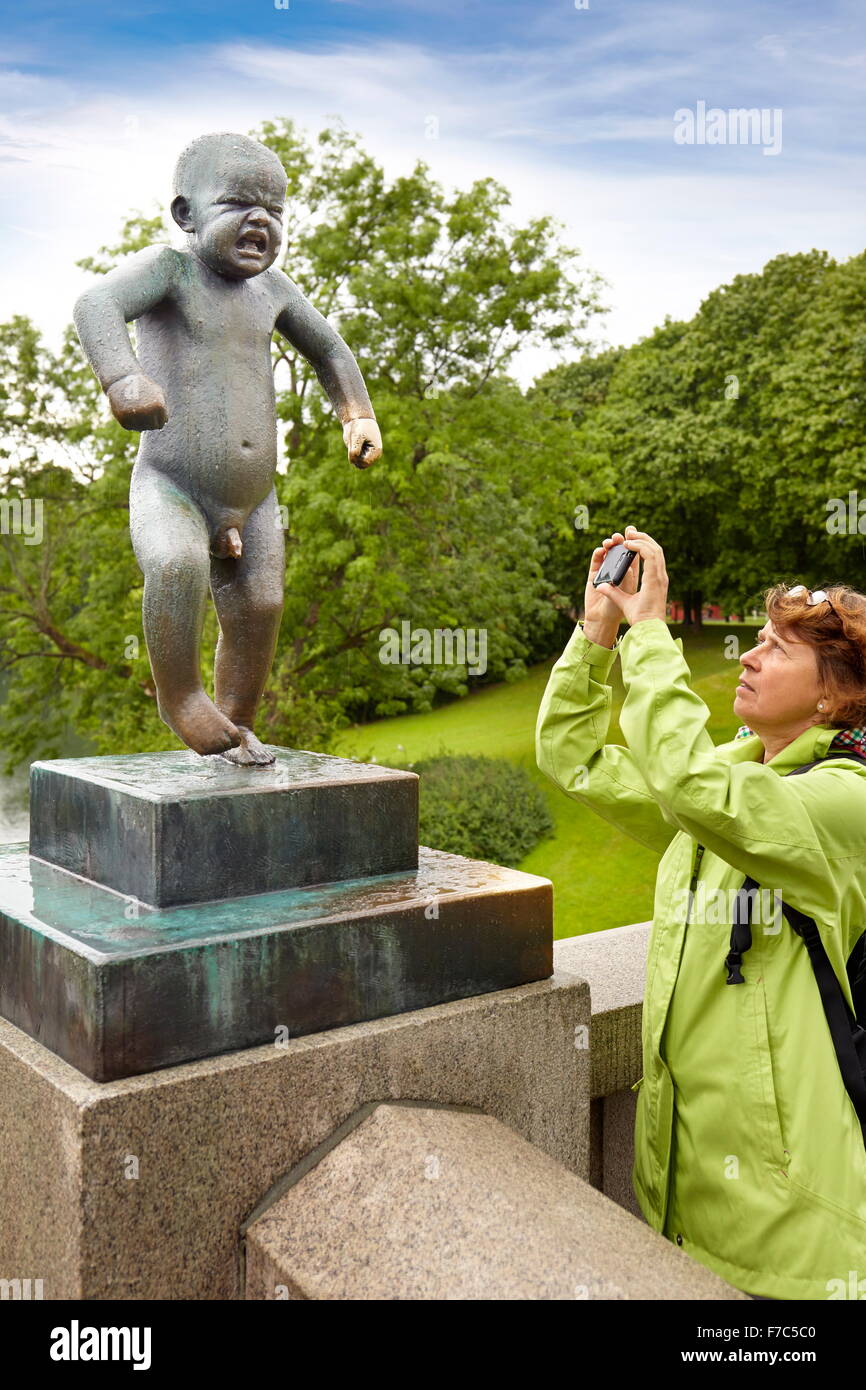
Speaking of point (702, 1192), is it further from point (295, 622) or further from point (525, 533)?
point (525, 533)

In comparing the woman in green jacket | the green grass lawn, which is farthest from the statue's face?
the green grass lawn

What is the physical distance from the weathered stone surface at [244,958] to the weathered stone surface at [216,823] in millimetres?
60

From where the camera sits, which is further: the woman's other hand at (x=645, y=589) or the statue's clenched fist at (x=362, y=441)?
the statue's clenched fist at (x=362, y=441)

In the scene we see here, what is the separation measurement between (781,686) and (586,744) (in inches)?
25.4

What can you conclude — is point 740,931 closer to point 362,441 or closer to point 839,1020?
point 839,1020

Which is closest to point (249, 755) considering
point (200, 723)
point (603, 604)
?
point (200, 723)

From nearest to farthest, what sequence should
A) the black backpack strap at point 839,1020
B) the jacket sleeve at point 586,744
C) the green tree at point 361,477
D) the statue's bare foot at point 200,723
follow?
the black backpack strap at point 839,1020 < the jacket sleeve at point 586,744 < the statue's bare foot at point 200,723 < the green tree at point 361,477

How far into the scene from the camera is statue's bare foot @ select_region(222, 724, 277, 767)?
11.1ft

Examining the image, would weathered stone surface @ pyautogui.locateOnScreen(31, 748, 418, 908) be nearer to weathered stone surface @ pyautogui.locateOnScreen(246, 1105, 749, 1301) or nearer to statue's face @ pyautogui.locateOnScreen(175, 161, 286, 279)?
weathered stone surface @ pyautogui.locateOnScreen(246, 1105, 749, 1301)

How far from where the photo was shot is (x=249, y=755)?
339cm

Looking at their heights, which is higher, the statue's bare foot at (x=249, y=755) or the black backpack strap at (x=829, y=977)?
the statue's bare foot at (x=249, y=755)

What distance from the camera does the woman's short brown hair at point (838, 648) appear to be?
8.30 ft

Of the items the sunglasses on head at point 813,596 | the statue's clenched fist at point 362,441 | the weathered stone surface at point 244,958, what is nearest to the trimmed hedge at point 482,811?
the statue's clenched fist at point 362,441

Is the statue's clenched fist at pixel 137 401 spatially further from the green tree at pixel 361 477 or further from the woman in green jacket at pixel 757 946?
the green tree at pixel 361 477
